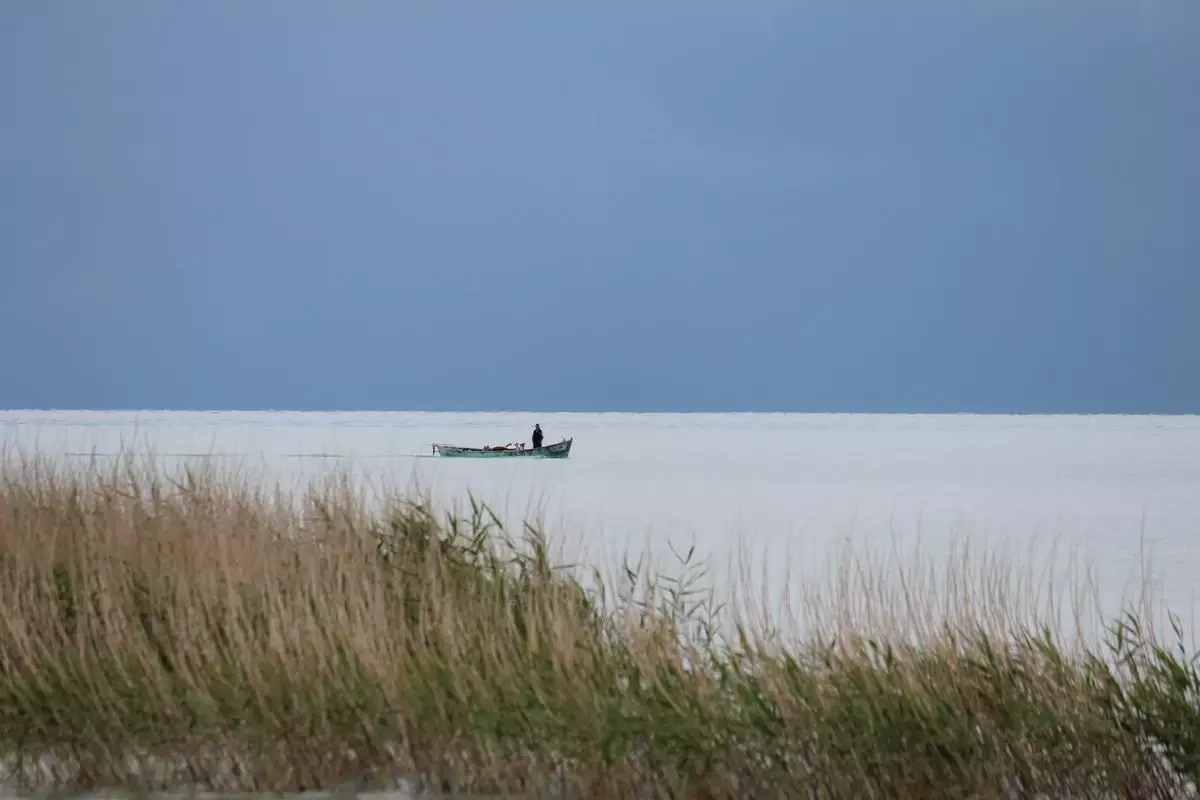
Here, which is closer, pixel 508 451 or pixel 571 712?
pixel 571 712

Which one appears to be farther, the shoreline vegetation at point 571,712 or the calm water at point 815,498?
the calm water at point 815,498

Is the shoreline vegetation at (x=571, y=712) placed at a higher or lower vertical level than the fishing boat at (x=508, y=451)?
lower

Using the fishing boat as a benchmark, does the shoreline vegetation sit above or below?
below

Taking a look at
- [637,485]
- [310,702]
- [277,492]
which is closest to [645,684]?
[310,702]

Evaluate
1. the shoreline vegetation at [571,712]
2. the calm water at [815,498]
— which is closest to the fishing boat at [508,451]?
the calm water at [815,498]

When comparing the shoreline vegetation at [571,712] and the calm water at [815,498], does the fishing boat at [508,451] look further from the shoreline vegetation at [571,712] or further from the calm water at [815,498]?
the shoreline vegetation at [571,712]

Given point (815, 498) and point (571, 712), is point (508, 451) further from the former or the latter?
point (571, 712)

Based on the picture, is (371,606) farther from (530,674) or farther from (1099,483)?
(1099,483)

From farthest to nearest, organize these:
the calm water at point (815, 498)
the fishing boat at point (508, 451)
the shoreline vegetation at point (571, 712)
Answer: the fishing boat at point (508, 451), the calm water at point (815, 498), the shoreline vegetation at point (571, 712)

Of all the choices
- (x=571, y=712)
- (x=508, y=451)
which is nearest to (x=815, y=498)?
(x=508, y=451)

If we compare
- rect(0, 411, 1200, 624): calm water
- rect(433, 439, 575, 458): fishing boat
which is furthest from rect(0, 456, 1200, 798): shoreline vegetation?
rect(433, 439, 575, 458): fishing boat

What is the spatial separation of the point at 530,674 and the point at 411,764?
64 cm

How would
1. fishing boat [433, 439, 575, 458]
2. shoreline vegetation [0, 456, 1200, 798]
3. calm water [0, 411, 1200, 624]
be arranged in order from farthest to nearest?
1. fishing boat [433, 439, 575, 458]
2. calm water [0, 411, 1200, 624]
3. shoreline vegetation [0, 456, 1200, 798]

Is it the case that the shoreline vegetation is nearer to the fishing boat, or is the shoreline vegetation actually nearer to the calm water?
the calm water
